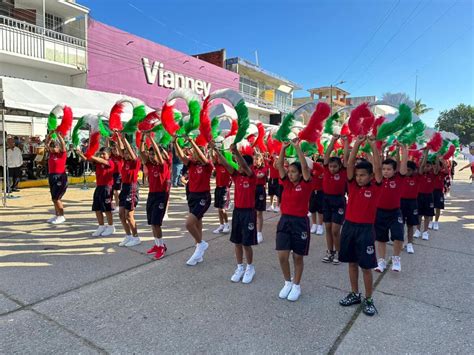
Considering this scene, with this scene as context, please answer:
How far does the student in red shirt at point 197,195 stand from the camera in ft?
15.7

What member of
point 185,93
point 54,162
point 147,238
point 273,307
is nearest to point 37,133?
point 54,162

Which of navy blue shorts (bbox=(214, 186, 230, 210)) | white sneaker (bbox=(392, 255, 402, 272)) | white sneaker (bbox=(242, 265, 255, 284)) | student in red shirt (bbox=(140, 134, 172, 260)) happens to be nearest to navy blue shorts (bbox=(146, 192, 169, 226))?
student in red shirt (bbox=(140, 134, 172, 260))

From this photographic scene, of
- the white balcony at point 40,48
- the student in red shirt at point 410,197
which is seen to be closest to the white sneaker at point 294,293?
the student in red shirt at point 410,197

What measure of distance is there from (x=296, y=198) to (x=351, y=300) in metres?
1.23

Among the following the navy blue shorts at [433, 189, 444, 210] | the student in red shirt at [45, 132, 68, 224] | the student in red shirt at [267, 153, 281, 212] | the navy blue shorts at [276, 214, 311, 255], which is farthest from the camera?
the student in red shirt at [267, 153, 281, 212]

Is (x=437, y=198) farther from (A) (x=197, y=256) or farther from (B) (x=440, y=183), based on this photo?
(A) (x=197, y=256)

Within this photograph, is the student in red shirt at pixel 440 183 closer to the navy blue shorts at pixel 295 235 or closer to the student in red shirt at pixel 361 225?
the student in red shirt at pixel 361 225

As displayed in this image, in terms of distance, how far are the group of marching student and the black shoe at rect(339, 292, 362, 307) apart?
0.4 inches

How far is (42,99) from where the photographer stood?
30.5ft

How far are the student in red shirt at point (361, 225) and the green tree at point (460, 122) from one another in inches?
2857

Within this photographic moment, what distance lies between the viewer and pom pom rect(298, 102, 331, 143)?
3.58 metres

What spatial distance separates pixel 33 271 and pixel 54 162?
10.7ft

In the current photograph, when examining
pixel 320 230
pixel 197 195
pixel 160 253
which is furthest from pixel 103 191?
pixel 320 230

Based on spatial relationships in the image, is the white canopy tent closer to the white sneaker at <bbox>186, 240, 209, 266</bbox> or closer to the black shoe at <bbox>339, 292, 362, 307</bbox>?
the white sneaker at <bbox>186, 240, 209, 266</bbox>
